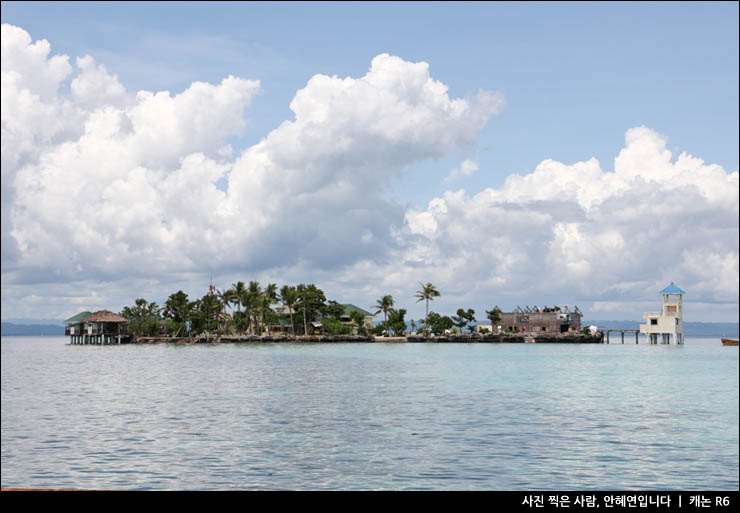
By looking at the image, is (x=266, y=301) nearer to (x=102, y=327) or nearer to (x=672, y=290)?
(x=102, y=327)

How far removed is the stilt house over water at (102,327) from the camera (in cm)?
17825

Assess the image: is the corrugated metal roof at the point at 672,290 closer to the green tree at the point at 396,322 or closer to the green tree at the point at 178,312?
the green tree at the point at 396,322

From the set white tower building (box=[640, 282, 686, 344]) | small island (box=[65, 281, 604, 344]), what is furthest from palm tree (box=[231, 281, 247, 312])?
white tower building (box=[640, 282, 686, 344])

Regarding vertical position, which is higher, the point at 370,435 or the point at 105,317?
the point at 370,435

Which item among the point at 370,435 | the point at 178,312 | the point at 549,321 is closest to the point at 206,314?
the point at 178,312

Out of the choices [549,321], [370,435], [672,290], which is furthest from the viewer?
[549,321]

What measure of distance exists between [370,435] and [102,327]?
16381cm

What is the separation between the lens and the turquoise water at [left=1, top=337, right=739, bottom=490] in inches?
912

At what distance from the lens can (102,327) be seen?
17850cm

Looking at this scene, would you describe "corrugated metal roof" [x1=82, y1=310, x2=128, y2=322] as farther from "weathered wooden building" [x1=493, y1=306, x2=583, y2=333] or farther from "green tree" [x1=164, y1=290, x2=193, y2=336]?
"weathered wooden building" [x1=493, y1=306, x2=583, y2=333]

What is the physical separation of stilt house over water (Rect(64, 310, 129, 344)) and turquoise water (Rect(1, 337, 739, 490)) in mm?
123888
